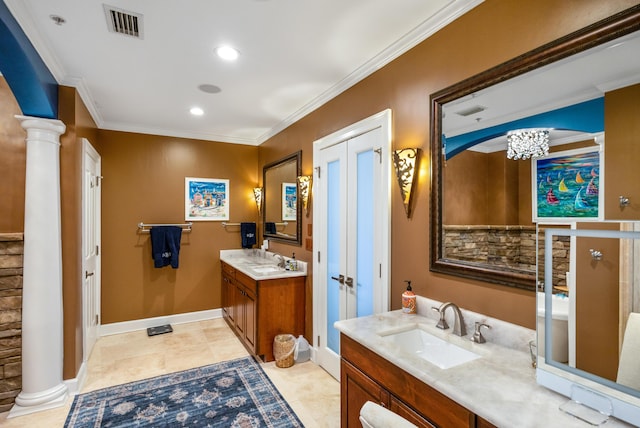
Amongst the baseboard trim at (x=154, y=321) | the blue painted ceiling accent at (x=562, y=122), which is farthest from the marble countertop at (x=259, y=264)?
the blue painted ceiling accent at (x=562, y=122)

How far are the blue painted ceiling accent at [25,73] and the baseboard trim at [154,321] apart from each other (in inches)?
110

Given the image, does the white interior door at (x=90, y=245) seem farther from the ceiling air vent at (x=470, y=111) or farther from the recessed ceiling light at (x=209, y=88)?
the ceiling air vent at (x=470, y=111)

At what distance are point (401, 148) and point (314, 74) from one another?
43.2 inches

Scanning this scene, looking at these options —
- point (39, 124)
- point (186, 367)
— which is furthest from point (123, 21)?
point (186, 367)

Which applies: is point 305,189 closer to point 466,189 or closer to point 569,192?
point 466,189

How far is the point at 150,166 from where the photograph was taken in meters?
4.48

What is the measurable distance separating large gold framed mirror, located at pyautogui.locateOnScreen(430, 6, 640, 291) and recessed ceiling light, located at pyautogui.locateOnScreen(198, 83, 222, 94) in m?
2.08

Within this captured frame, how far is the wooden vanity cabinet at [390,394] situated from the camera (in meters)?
1.22

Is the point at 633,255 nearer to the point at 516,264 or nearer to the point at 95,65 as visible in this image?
the point at 516,264

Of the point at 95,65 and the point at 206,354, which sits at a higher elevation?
the point at 95,65

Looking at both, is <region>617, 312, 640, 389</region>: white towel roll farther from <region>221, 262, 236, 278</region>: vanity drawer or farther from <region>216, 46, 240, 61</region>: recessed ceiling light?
<region>221, 262, 236, 278</region>: vanity drawer

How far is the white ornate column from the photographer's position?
2547 millimetres

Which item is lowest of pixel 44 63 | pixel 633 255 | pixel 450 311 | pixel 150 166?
pixel 450 311

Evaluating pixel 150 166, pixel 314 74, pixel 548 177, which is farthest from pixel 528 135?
pixel 150 166
